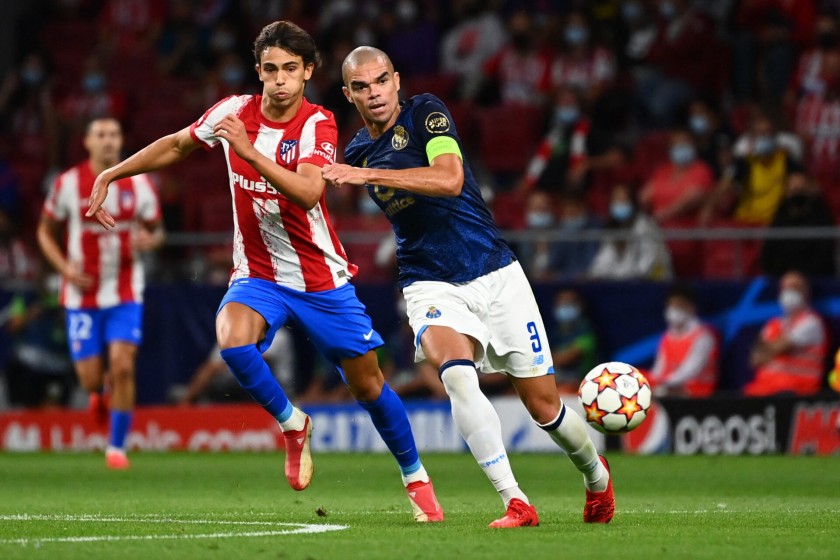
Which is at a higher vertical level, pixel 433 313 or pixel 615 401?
pixel 433 313

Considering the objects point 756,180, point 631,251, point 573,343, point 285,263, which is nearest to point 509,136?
point 631,251

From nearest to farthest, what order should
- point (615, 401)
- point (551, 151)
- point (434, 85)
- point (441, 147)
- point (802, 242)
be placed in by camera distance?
point (441, 147), point (615, 401), point (802, 242), point (551, 151), point (434, 85)

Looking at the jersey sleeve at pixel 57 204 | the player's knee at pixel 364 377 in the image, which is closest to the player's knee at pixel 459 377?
the player's knee at pixel 364 377

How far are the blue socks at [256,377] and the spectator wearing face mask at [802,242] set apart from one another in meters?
7.95

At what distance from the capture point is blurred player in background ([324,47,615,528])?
23.8 feet

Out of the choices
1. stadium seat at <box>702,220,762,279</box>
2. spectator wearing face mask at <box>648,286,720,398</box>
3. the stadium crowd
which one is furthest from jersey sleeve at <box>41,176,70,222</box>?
stadium seat at <box>702,220,762,279</box>

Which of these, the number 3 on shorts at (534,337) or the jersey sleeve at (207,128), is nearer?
the number 3 on shorts at (534,337)

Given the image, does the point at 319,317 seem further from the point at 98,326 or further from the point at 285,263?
the point at 98,326

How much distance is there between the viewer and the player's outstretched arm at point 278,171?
22.9ft

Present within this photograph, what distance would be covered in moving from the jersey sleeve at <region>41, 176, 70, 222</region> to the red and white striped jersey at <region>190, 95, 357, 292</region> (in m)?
5.31

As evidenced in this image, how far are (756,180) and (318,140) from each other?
9030mm

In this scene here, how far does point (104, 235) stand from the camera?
1302 centimetres

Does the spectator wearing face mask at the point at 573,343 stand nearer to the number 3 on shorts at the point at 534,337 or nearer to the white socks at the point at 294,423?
the white socks at the point at 294,423

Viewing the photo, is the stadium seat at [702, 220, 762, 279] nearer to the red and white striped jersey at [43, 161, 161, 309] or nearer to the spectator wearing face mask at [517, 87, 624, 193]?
the spectator wearing face mask at [517, 87, 624, 193]
